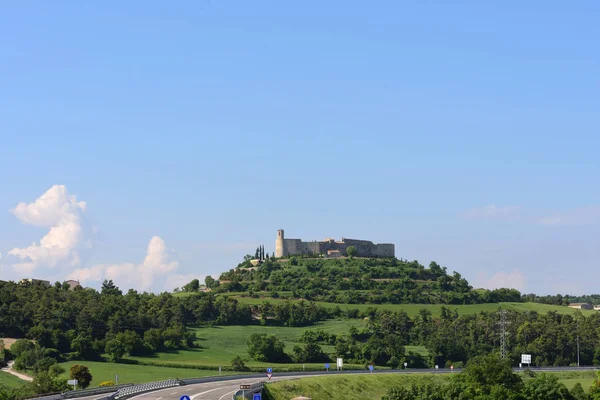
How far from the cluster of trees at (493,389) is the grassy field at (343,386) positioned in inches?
458

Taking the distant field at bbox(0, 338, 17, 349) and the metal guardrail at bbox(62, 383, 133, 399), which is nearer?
the metal guardrail at bbox(62, 383, 133, 399)

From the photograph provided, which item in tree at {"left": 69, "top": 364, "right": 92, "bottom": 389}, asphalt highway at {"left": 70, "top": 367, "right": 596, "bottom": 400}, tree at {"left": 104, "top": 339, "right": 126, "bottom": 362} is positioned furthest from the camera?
tree at {"left": 104, "top": 339, "right": 126, "bottom": 362}

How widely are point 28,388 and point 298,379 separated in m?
33.5

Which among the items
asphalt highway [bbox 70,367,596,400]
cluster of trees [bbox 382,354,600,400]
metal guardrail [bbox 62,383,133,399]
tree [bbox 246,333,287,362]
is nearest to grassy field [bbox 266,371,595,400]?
asphalt highway [bbox 70,367,596,400]

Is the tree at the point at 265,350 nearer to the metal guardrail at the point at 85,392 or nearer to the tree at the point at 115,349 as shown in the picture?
the tree at the point at 115,349

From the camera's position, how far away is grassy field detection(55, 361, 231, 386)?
118m

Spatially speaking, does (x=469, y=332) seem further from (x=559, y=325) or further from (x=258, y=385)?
(x=258, y=385)

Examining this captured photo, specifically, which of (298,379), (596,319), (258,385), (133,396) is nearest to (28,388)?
(133,396)

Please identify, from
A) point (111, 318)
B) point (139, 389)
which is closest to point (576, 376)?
point (111, 318)

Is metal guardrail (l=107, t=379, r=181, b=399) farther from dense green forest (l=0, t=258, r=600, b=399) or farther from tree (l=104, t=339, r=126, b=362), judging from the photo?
tree (l=104, t=339, r=126, b=362)

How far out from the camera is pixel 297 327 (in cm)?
19025

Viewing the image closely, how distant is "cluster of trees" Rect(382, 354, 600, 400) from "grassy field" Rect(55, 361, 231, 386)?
38343 millimetres

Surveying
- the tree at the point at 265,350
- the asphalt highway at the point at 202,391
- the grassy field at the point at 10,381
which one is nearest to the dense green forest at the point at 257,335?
the tree at the point at 265,350

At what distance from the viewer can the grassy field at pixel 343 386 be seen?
10162cm
